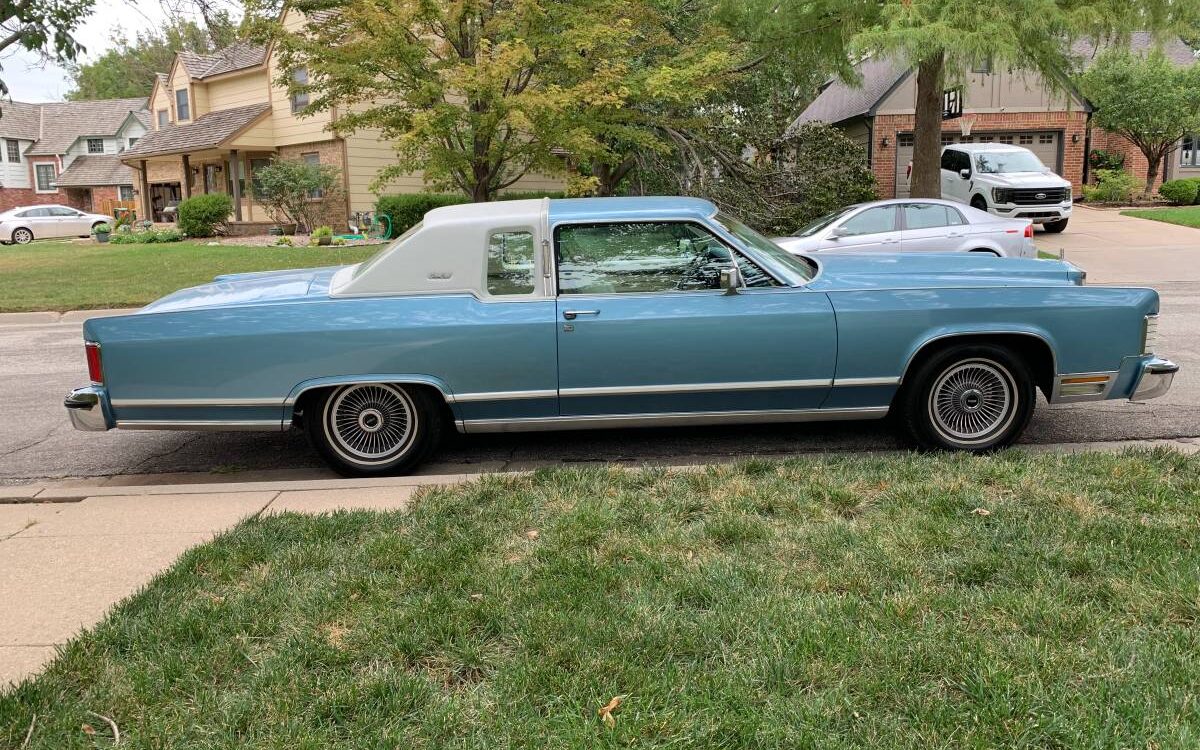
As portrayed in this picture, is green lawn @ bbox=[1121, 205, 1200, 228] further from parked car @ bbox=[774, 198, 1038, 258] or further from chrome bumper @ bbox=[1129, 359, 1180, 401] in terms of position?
chrome bumper @ bbox=[1129, 359, 1180, 401]

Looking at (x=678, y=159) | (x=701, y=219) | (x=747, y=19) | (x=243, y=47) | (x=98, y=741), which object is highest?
(x=243, y=47)

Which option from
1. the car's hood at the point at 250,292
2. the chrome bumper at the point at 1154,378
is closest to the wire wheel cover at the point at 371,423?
the car's hood at the point at 250,292

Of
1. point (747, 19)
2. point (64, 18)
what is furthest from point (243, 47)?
point (64, 18)

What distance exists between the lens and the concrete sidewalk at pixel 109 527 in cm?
354

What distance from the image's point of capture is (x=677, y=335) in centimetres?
521

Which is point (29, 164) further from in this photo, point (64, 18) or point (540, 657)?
point (540, 657)

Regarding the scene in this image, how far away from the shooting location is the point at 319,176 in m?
26.7

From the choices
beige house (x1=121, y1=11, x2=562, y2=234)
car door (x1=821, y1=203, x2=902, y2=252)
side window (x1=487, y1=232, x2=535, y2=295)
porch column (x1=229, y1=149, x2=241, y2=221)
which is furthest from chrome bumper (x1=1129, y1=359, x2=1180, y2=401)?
porch column (x1=229, y1=149, x2=241, y2=221)

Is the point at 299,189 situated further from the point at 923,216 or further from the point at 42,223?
the point at 923,216

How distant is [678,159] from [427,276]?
16044 millimetres

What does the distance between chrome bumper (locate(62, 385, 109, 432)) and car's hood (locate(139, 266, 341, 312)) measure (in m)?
0.58

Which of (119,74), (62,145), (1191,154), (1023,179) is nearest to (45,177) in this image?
(62,145)

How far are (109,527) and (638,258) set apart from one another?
125 inches

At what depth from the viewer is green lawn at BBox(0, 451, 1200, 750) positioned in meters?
2.63
